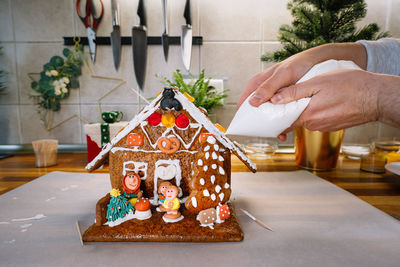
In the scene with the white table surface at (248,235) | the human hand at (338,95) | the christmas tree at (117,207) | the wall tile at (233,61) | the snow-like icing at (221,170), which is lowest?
the white table surface at (248,235)

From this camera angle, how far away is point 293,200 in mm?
712

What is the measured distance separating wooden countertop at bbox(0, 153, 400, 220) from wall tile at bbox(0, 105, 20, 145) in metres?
0.19

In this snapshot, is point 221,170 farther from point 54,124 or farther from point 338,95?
point 54,124

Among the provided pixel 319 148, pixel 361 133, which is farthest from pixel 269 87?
pixel 361 133

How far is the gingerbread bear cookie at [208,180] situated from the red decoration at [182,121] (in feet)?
0.20

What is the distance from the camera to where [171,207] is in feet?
1.86

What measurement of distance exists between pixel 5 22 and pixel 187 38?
0.94m

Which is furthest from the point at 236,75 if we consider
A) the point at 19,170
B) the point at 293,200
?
the point at 19,170

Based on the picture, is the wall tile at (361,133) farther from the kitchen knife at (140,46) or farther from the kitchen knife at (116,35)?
the kitchen knife at (116,35)

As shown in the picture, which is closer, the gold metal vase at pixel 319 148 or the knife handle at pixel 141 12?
the gold metal vase at pixel 319 148

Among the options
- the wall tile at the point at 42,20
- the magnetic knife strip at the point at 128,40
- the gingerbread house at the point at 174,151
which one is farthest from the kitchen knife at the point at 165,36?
the gingerbread house at the point at 174,151

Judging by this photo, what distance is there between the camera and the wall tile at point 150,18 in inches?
49.6

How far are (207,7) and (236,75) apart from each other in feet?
1.22

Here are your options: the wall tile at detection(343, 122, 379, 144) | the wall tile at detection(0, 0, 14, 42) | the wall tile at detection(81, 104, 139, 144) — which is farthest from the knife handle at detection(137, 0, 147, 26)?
the wall tile at detection(343, 122, 379, 144)
